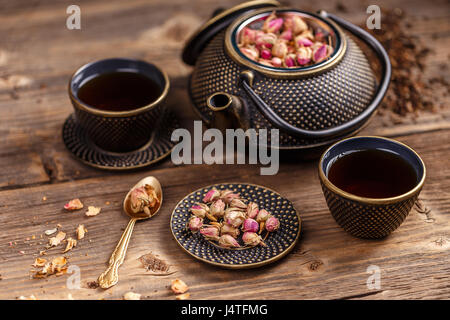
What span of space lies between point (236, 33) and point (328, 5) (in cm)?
65

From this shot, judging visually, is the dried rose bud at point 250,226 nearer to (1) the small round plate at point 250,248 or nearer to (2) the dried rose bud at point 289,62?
(1) the small round plate at point 250,248

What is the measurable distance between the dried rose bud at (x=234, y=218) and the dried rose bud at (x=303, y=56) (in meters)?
0.33

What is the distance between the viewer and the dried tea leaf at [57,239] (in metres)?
1.06

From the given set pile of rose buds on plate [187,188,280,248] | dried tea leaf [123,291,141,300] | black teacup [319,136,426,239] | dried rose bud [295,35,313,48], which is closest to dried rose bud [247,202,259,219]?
pile of rose buds on plate [187,188,280,248]

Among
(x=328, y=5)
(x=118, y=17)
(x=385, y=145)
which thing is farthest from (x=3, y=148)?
(x=328, y=5)

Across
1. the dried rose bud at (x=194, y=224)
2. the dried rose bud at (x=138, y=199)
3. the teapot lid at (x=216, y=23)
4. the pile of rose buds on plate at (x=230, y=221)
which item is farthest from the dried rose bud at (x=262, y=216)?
the teapot lid at (x=216, y=23)

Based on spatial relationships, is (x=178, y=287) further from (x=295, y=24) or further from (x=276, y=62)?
(x=295, y=24)

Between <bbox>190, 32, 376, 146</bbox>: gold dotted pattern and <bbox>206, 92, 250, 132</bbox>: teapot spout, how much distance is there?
2 cm

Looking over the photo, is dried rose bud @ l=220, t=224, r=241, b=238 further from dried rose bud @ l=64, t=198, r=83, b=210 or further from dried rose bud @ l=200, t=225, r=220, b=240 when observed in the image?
dried rose bud @ l=64, t=198, r=83, b=210

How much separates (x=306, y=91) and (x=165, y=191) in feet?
1.16

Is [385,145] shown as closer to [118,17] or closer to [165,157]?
[165,157]

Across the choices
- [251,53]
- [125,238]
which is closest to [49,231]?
[125,238]

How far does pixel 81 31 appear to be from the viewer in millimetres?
1641

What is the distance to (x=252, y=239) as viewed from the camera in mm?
1016
